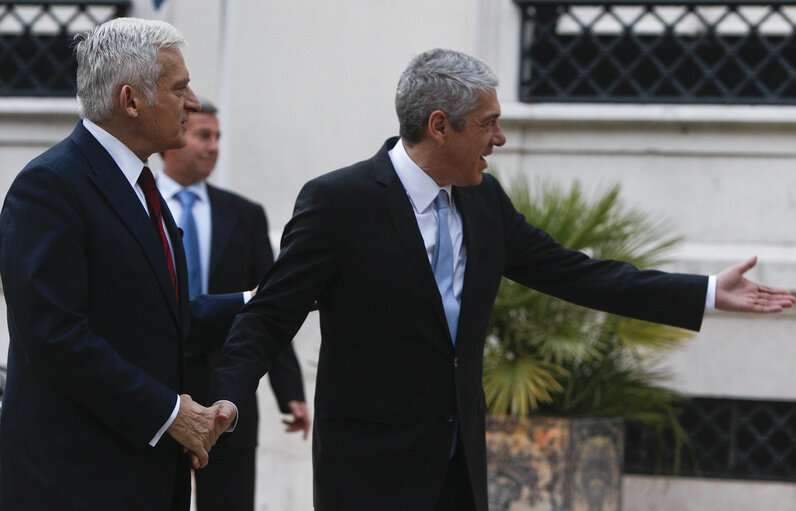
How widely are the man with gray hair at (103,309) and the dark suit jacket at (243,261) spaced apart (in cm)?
169

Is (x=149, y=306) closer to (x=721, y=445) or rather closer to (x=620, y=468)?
(x=620, y=468)

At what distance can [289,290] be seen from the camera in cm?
316

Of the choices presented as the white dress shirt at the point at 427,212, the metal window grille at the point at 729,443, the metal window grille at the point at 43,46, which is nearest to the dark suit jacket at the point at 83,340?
the white dress shirt at the point at 427,212

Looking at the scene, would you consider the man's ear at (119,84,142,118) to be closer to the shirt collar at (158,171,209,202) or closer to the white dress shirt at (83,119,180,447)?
the white dress shirt at (83,119,180,447)

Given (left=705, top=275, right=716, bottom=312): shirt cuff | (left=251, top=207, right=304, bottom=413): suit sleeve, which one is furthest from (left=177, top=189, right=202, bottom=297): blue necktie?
(left=705, top=275, right=716, bottom=312): shirt cuff

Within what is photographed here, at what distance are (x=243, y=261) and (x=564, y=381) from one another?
1.68 meters

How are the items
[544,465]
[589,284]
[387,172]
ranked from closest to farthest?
[387,172], [589,284], [544,465]

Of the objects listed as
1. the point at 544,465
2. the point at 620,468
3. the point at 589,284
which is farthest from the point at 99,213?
the point at 620,468

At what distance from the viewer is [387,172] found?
3330 millimetres

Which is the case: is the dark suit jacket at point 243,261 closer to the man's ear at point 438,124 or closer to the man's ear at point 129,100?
the man's ear at point 438,124

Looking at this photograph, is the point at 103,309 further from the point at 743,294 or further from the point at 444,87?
the point at 743,294

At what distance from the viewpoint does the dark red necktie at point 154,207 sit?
2896 millimetres

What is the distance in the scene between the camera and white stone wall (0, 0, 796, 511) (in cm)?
647

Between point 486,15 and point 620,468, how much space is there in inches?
110
